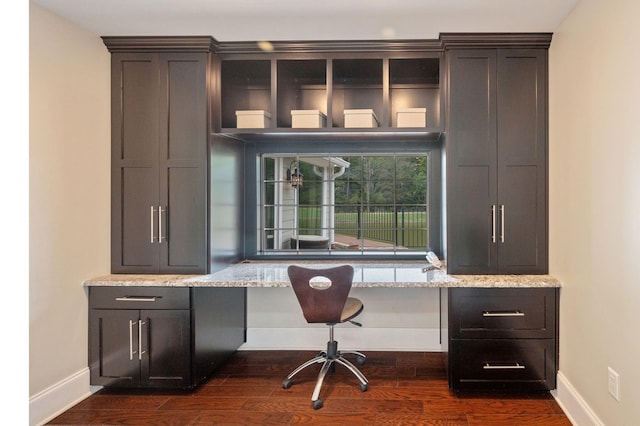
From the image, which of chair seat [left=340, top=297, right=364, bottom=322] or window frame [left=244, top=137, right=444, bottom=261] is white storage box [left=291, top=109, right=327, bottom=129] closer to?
window frame [left=244, top=137, right=444, bottom=261]

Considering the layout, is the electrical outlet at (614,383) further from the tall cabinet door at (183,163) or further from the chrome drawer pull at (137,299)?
the chrome drawer pull at (137,299)

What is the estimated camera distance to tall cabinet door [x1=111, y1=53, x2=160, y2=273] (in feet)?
10.1

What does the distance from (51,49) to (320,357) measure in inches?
109

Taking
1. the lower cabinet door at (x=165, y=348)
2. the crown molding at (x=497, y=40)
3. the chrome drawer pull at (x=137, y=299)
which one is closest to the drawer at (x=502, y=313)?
the crown molding at (x=497, y=40)

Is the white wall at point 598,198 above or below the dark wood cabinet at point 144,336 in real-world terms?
above

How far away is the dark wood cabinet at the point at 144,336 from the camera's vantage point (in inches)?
112

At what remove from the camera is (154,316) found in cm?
286

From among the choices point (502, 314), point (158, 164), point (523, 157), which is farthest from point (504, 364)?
point (158, 164)

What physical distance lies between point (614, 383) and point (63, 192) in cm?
339

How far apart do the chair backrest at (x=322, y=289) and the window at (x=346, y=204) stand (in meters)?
1.00

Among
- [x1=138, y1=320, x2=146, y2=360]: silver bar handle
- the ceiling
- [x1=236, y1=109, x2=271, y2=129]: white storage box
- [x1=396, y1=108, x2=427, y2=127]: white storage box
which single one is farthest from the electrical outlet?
[x1=138, y1=320, x2=146, y2=360]: silver bar handle

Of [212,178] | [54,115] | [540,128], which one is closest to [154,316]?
[212,178]
